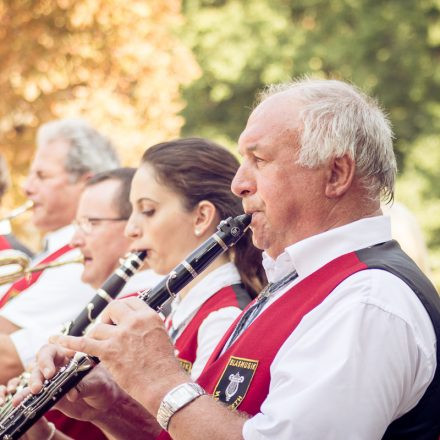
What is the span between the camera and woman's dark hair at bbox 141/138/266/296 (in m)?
3.43

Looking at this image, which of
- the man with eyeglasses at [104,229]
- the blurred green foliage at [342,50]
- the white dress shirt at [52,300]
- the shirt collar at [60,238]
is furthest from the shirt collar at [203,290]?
the blurred green foliage at [342,50]

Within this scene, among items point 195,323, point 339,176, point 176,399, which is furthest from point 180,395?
point 195,323

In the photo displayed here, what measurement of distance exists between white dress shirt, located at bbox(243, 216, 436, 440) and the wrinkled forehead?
0.50 metres

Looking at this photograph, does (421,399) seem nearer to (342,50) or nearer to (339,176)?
(339,176)

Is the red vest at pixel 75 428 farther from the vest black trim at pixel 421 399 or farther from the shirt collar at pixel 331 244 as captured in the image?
the vest black trim at pixel 421 399

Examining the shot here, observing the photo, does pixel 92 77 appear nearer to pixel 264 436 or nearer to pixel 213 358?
pixel 213 358

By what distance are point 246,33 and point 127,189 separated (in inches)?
483

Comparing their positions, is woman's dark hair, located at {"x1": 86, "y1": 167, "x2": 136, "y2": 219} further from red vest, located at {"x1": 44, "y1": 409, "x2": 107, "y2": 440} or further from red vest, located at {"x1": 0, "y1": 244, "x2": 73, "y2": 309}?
red vest, located at {"x1": 44, "y1": 409, "x2": 107, "y2": 440}

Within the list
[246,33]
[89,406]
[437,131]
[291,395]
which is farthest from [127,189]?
[246,33]

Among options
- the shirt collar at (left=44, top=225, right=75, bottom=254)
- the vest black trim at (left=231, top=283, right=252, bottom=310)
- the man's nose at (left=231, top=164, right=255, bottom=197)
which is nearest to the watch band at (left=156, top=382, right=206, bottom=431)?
the man's nose at (left=231, top=164, right=255, bottom=197)

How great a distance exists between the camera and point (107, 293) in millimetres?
3496

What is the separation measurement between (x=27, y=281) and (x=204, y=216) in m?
1.62

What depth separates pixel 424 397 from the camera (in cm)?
223

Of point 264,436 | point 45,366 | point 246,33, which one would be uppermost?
point 246,33
